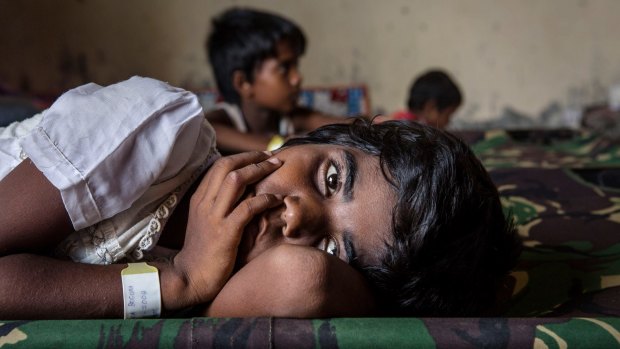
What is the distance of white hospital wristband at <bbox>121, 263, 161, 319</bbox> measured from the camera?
2.37ft

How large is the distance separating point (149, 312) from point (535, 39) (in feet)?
11.7

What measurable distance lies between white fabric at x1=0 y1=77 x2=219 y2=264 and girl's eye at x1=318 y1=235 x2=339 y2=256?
0.21 m

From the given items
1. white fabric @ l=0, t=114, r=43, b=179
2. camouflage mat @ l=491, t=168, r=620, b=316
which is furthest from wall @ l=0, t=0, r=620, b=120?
white fabric @ l=0, t=114, r=43, b=179

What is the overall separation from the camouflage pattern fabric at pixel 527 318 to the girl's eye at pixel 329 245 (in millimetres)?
162

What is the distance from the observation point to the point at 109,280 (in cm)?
72

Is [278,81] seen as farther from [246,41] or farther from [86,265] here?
[86,265]

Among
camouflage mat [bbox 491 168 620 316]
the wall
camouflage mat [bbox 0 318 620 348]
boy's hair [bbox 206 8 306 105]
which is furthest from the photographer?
the wall

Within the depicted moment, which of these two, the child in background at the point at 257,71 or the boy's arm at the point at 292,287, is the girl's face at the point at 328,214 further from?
the child in background at the point at 257,71

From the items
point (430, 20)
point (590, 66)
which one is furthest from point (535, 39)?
point (430, 20)

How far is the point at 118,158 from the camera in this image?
0.74 metres

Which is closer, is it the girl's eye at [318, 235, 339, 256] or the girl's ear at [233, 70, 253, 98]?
the girl's eye at [318, 235, 339, 256]

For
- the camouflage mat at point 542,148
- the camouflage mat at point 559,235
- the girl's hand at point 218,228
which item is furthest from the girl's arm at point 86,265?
the camouflage mat at point 542,148

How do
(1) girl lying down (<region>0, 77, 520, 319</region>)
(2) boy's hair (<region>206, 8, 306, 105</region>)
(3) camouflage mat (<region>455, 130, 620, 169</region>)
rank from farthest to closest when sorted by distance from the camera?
(2) boy's hair (<region>206, 8, 306, 105</region>), (3) camouflage mat (<region>455, 130, 620, 169</region>), (1) girl lying down (<region>0, 77, 520, 319</region>)

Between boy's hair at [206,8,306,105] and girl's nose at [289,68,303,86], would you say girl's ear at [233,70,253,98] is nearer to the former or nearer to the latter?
boy's hair at [206,8,306,105]
